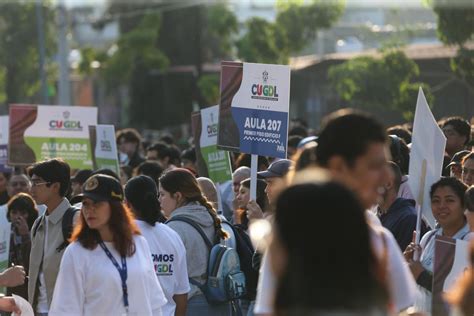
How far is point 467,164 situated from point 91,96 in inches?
2301

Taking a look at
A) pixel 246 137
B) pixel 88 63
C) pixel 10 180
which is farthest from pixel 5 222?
pixel 88 63

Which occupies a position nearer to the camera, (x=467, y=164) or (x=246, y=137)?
(x=467, y=164)

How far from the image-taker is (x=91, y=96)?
66.8 metres

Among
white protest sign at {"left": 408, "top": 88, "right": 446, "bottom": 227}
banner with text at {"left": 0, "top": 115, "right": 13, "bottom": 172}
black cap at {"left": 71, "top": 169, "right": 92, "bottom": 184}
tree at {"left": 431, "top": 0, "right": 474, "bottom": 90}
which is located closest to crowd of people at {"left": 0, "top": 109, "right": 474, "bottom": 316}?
white protest sign at {"left": 408, "top": 88, "right": 446, "bottom": 227}

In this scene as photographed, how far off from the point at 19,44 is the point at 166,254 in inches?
1621

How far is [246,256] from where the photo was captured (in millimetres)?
8500

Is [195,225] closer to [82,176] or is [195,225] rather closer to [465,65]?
[82,176]

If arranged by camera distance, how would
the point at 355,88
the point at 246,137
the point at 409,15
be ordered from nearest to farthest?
the point at 246,137, the point at 355,88, the point at 409,15

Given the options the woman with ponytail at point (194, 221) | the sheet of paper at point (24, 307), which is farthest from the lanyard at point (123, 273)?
the woman with ponytail at point (194, 221)

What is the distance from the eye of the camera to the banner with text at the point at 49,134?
1466 centimetres

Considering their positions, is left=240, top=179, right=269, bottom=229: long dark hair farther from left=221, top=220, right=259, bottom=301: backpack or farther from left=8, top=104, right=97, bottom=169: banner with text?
left=8, top=104, right=97, bottom=169: banner with text

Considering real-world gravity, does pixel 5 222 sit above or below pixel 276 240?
below

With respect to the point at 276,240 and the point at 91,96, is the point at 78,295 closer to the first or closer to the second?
the point at 276,240

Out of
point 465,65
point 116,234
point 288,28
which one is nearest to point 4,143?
point 465,65
